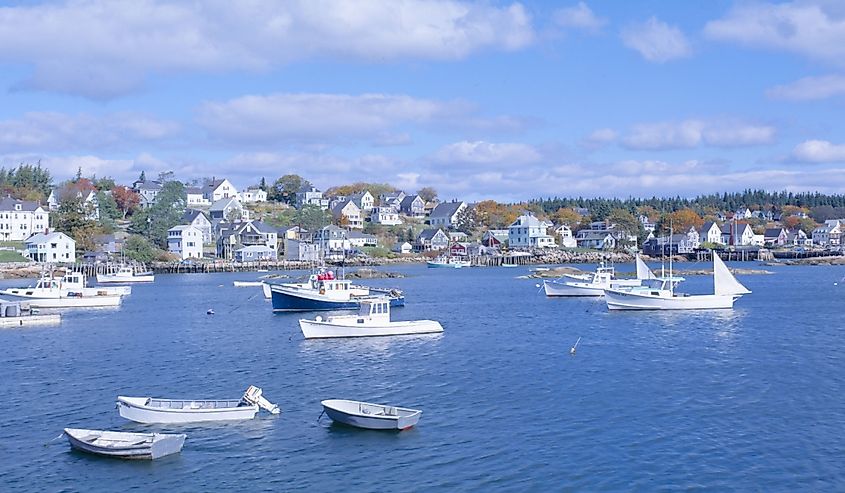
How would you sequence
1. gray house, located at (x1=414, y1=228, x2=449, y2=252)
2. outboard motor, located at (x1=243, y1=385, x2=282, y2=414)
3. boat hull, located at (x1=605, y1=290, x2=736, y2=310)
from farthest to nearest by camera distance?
gray house, located at (x1=414, y1=228, x2=449, y2=252)
boat hull, located at (x1=605, y1=290, x2=736, y2=310)
outboard motor, located at (x1=243, y1=385, x2=282, y2=414)

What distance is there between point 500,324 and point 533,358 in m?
15.2

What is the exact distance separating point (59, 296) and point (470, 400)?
50.9 m

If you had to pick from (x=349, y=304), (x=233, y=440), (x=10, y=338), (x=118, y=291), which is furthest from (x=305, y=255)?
(x=233, y=440)

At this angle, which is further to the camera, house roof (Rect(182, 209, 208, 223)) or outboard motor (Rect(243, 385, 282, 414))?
house roof (Rect(182, 209, 208, 223))

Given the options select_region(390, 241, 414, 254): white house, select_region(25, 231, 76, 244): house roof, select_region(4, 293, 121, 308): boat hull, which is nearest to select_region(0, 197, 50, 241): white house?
select_region(25, 231, 76, 244): house roof

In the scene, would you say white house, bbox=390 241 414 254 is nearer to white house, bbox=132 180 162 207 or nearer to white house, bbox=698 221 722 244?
white house, bbox=132 180 162 207

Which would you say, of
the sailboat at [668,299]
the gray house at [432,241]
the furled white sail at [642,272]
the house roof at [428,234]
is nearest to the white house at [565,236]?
the gray house at [432,241]

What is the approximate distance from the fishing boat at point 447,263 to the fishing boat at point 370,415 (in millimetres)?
120818

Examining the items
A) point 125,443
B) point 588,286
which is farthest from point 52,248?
point 125,443

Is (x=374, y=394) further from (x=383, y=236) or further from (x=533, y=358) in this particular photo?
(x=383, y=236)

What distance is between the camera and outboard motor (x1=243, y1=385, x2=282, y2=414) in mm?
29844

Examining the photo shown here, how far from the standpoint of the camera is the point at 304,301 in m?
65.4

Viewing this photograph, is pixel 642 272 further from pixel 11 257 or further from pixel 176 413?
pixel 11 257

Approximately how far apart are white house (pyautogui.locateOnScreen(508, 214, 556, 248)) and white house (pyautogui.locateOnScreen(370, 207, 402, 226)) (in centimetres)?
2784
